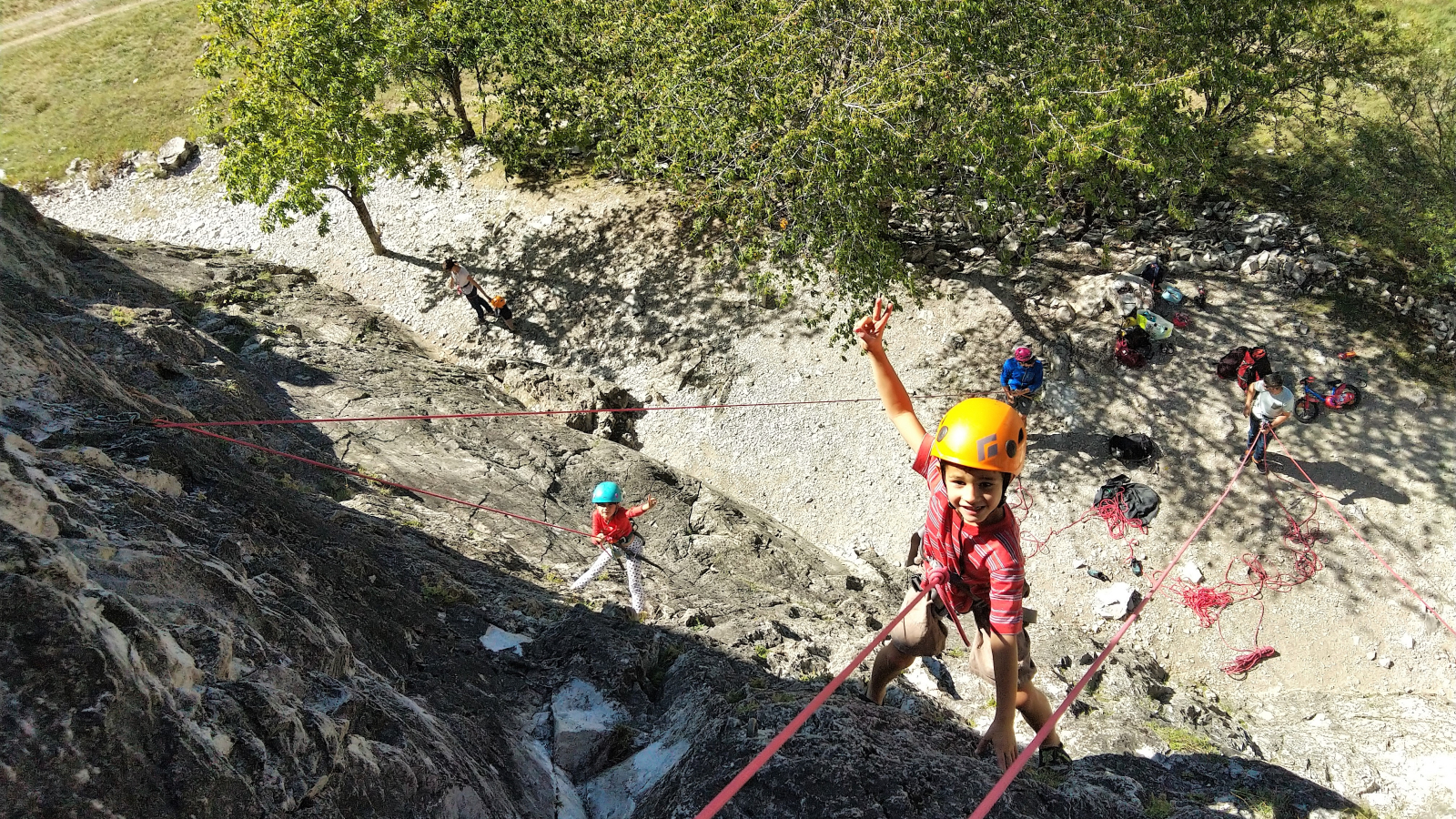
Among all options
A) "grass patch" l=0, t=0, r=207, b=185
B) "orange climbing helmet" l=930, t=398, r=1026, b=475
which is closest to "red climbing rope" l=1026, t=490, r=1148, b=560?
"orange climbing helmet" l=930, t=398, r=1026, b=475

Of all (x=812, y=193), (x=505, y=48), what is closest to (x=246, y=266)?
(x=505, y=48)

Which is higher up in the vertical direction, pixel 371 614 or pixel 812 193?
pixel 812 193

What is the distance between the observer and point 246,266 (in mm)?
16328

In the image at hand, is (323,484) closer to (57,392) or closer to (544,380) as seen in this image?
(57,392)

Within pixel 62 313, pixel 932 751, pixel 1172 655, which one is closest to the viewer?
pixel 932 751

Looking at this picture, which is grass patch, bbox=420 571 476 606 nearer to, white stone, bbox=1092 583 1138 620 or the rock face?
the rock face

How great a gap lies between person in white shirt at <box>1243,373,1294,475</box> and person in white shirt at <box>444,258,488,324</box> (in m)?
13.0

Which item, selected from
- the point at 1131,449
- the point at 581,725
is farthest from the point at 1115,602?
the point at 581,725

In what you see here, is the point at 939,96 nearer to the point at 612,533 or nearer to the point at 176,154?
the point at 612,533

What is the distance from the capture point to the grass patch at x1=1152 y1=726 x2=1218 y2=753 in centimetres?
694

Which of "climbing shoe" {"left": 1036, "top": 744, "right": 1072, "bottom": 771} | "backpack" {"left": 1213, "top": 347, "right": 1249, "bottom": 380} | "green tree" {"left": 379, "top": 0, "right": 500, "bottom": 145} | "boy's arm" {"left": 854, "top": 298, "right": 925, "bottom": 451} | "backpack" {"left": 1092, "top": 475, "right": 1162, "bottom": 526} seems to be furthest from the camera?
"green tree" {"left": 379, "top": 0, "right": 500, "bottom": 145}

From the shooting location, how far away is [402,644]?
5.04 meters

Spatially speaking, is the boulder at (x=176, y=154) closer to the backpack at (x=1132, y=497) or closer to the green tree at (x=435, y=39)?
the green tree at (x=435, y=39)

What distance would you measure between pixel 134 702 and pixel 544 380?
36.2ft
